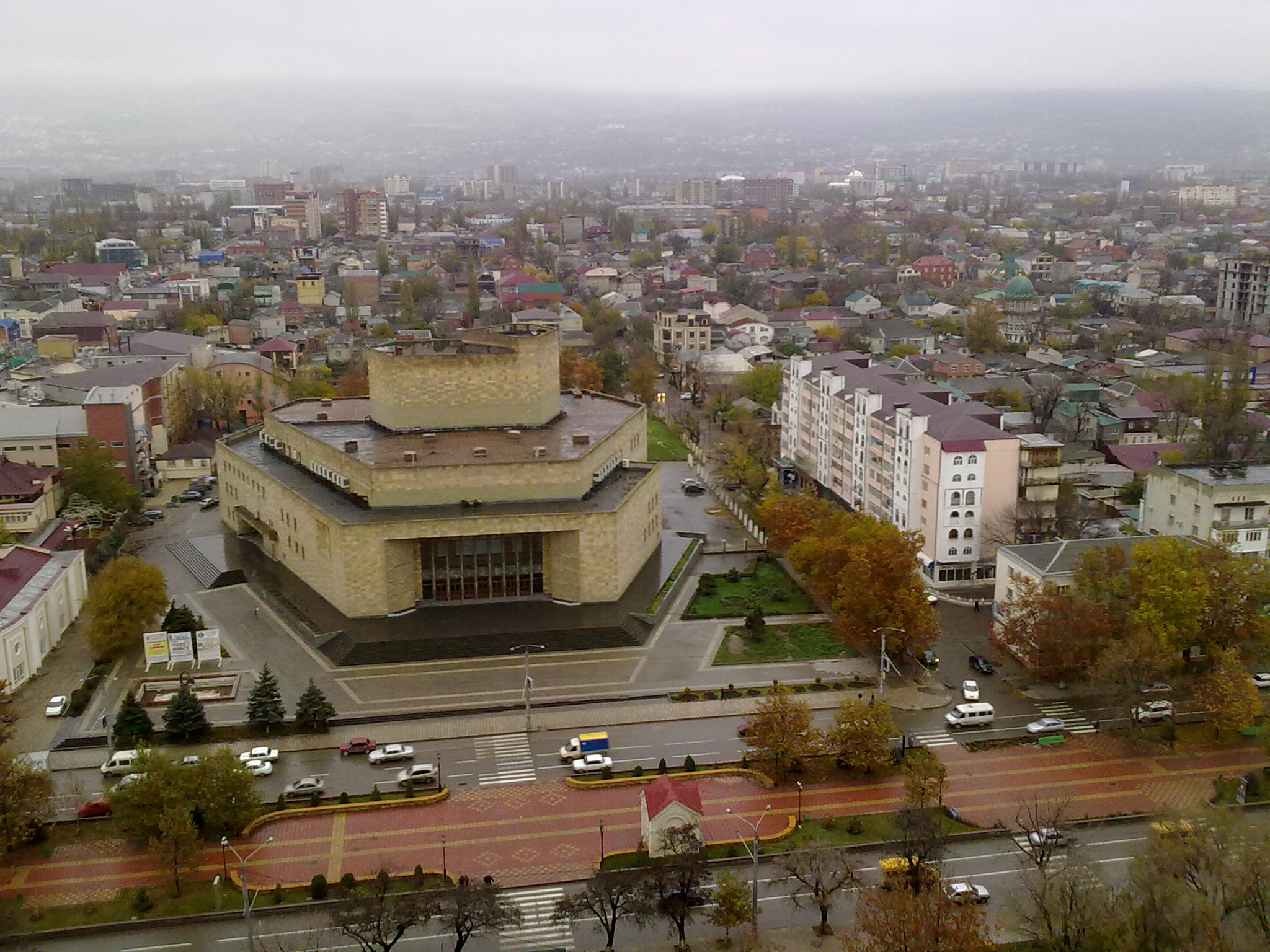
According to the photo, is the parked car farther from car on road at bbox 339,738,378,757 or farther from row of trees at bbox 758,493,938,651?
row of trees at bbox 758,493,938,651

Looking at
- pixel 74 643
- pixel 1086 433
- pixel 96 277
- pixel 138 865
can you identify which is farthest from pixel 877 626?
pixel 96 277

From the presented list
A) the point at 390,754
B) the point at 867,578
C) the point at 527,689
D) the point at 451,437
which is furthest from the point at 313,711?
the point at 867,578

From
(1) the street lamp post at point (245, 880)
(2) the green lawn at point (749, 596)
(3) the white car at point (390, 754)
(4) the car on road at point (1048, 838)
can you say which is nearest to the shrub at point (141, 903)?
(1) the street lamp post at point (245, 880)

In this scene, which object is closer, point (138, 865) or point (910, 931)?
point (910, 931)

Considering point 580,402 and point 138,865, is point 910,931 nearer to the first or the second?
point 138,865

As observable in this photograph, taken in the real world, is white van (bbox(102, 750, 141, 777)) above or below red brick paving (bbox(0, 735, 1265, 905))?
above

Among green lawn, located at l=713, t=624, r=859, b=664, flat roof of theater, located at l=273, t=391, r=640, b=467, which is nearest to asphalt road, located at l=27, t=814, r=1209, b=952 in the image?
green lawn, located at l=713, t=624, r=859, b=664

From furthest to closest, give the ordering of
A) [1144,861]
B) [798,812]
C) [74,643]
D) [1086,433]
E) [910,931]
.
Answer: [1086,433], [74,643], [798,812], [1144,861], [910,931]

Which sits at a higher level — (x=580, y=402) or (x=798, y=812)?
(x=580, y=402)
